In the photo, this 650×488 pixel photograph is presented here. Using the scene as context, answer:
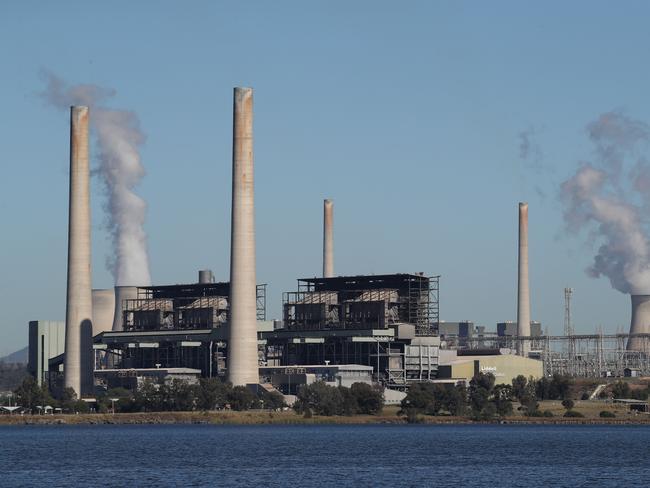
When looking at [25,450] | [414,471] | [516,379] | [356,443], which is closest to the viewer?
[414,471]

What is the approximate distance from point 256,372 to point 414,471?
252ft

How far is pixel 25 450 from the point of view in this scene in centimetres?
10538

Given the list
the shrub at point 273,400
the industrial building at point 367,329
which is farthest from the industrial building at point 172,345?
the shrub at point 273,400

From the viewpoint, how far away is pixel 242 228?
15162 centimetres

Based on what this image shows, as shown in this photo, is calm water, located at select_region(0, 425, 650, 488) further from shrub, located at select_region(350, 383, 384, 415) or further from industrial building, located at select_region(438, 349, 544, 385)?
industrial building, located at select_region(438, 349, 544, 385)

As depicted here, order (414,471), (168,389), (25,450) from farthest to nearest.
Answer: (168,389)
(25,450)
(414,471)

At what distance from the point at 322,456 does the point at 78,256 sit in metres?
71.8

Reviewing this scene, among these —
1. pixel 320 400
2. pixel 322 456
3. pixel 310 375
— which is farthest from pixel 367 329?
pixel 322 456

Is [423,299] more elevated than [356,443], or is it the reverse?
[423,299]

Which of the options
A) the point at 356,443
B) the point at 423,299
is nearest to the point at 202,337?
the point at 423,299

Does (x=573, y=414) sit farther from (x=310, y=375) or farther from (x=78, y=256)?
(x=78, y=256)

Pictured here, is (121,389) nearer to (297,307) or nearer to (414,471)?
(297,307)

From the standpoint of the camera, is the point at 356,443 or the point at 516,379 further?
the point at 516,379

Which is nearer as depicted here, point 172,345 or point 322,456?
point 322,456
